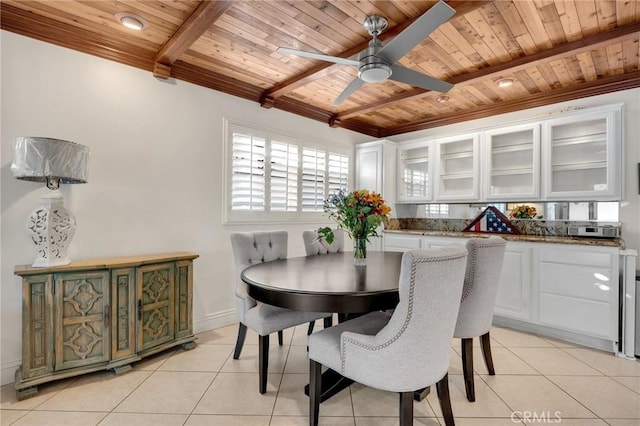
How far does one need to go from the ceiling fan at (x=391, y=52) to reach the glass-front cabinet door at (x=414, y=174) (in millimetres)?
2148

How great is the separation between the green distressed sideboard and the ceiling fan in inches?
78.9

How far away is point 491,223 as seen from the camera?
399 cm

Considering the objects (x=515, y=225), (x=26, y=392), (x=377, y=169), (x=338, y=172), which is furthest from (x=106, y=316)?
(x=515, y=225)

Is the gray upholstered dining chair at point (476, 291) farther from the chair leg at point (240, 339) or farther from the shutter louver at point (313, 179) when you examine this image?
the shutter louver at point (313, 179)

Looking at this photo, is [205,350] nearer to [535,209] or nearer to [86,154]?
[86,154]

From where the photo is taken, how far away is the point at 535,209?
3.74 metres

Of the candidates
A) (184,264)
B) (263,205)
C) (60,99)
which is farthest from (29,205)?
(263,205)

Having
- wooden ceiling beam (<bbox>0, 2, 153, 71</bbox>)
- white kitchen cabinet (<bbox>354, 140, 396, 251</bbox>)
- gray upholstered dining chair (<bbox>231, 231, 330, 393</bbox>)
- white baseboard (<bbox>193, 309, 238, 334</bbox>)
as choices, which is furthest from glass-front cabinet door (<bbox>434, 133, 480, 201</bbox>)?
wooden ceiling beam (<bbox>0, 2, 153, 71</bbox>)

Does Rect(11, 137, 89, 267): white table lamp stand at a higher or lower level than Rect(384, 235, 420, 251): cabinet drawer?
higher

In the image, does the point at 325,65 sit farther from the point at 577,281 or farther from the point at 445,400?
the point at 577,281

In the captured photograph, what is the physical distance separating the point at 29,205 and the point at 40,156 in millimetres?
513

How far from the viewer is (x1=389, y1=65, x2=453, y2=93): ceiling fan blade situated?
7.27ft

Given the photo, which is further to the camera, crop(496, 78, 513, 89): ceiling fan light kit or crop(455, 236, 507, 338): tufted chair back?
crop(496, 78, 513, 89): ceiling fan light kit

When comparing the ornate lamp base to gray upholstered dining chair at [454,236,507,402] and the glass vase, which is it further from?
gray upholstered dining chair at [454,236,507,402]
